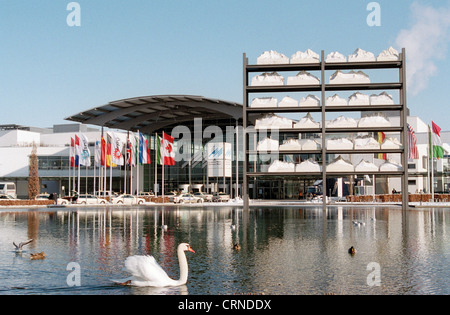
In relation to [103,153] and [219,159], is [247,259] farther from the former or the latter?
[219,159]

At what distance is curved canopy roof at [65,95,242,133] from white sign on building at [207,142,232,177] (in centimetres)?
712

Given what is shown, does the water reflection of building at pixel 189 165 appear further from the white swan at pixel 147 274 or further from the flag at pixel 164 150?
the white swan at pixel 147 274

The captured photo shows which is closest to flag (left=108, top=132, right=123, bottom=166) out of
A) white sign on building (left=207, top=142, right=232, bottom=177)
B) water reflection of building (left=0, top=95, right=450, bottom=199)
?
white sign on building (left=207, top=142, right=232, bottom=177)

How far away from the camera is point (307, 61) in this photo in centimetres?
4209

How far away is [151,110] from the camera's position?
271ft

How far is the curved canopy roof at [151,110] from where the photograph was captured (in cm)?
7656

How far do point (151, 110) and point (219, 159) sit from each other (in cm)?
1559

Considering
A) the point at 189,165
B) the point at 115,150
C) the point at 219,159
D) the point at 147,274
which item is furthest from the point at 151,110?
the point at 147,274

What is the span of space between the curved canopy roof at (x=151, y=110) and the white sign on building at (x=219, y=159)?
7.12 meters

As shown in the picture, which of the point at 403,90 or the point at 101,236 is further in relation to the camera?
the point at 403,90

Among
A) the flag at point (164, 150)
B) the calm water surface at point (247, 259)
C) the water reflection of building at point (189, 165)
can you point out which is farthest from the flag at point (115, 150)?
the calm water surface at point (247, 259)
